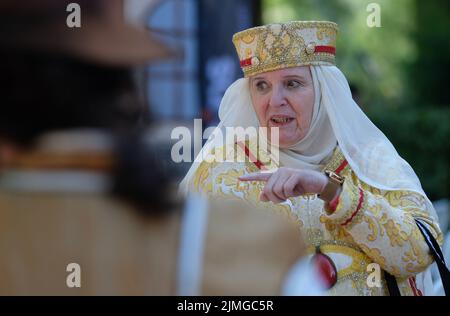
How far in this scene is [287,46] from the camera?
3055 mm

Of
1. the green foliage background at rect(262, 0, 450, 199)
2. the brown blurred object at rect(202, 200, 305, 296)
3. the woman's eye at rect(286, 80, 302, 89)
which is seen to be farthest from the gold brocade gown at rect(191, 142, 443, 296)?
the green foliage background at rect(262, 0, 450, 199)

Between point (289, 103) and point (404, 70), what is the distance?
451 inches

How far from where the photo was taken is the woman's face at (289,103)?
3.04 meters

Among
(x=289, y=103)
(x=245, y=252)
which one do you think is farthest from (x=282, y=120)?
(x=245, y=252)

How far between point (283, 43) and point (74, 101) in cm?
160

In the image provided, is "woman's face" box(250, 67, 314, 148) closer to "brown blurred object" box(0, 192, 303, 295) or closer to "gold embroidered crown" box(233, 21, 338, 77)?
"gold embroidered crown" box(233, 21, 338, 77)

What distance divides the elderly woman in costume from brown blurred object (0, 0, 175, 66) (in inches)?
52.4

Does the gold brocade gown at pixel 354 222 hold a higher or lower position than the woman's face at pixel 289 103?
lower

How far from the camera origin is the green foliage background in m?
9.48

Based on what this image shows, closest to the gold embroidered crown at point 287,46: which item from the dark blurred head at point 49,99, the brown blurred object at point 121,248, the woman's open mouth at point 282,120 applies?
the woman's open mouth at point 282,120

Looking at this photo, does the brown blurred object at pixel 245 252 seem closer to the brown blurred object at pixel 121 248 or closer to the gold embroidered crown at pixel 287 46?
the brown blurred object at pixel 121 248

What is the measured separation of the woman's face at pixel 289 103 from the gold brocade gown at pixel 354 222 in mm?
131

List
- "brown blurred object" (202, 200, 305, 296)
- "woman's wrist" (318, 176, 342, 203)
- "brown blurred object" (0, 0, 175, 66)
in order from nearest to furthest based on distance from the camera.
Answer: "brown blurred object" (0, 0, 175, 66)
"brown blurred object" (202, 200, 305, 296)
"woman's wrist" (318, 176, 342, 203)
